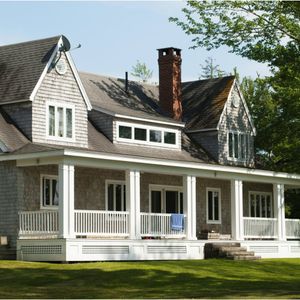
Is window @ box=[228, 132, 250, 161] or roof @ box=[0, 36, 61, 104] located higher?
roof @ box=[0, 36, 61, 104]

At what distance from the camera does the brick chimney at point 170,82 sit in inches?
1809

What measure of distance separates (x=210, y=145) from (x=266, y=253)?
6.09m

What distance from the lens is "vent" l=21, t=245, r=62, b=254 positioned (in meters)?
33.5

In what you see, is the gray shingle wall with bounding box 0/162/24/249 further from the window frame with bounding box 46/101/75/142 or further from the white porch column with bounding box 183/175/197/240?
the white porch column with bounding box 183/175/197/240

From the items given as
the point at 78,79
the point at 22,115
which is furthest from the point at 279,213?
the point at 22,115

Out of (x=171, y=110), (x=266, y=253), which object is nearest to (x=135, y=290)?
(x=266, y=253)

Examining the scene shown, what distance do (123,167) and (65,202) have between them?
3757 mm

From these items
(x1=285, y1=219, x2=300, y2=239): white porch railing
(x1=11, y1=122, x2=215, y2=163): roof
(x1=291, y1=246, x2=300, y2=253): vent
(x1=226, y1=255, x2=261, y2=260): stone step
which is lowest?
(x1=226, y1=255, x2=261, y2=260): stone step

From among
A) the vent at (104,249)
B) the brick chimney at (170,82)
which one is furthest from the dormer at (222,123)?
the vent at (104,249)

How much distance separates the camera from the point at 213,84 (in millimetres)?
48844

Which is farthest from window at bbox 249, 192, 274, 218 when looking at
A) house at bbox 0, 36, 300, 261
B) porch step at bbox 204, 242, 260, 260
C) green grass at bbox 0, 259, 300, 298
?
green grass at bbox 0, 259, 300, 298

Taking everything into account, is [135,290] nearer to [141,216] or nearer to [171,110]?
[141,216]

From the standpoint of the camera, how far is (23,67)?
124 ft

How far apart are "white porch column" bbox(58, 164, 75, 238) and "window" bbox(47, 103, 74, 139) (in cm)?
345
